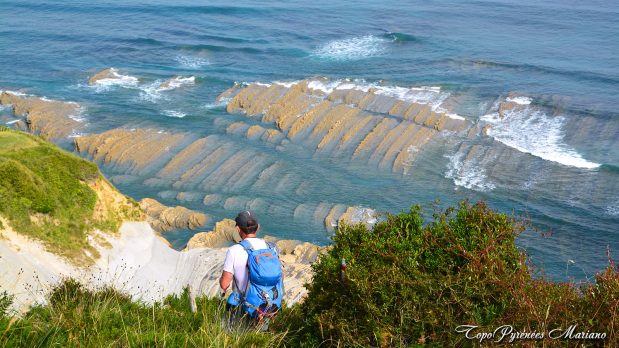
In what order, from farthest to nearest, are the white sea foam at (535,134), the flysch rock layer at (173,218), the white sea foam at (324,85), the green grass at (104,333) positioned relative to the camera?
1. the white sea foam at (324,85)
2. the white sea foam at (535,134)
3. the flysch rock layer at (173,218)
4. the green grass at (104,333)

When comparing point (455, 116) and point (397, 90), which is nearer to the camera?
point (455, 116)

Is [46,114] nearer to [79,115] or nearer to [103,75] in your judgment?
[79,115]

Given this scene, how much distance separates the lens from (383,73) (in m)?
49.4

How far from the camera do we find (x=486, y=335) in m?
8.51

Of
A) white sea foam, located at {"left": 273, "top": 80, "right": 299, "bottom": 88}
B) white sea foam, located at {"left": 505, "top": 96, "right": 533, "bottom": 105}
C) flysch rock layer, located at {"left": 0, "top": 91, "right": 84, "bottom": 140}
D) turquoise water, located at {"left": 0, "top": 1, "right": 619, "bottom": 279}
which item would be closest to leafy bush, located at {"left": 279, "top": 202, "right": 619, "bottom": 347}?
turquoise water, located at {"left": 0, "top": 1, "right": 619, "bottom": 279}

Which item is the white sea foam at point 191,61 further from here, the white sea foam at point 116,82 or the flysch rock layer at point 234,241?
the flysch rock layer at point 234,241

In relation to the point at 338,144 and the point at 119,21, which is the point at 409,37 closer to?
the point at 338,144

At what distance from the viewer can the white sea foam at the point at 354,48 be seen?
2141 inches

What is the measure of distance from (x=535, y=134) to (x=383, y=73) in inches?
549

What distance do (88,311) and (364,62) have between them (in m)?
44.2

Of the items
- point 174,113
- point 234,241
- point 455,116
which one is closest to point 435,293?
point 234,241

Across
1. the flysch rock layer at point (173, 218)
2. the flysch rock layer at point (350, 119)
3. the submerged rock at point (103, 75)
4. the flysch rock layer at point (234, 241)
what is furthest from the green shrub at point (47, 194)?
the submerged rock at point (103, 75)

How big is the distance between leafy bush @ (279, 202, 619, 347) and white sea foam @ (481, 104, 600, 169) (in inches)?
1100

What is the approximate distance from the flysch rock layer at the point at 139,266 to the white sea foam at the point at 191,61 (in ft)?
98.9
